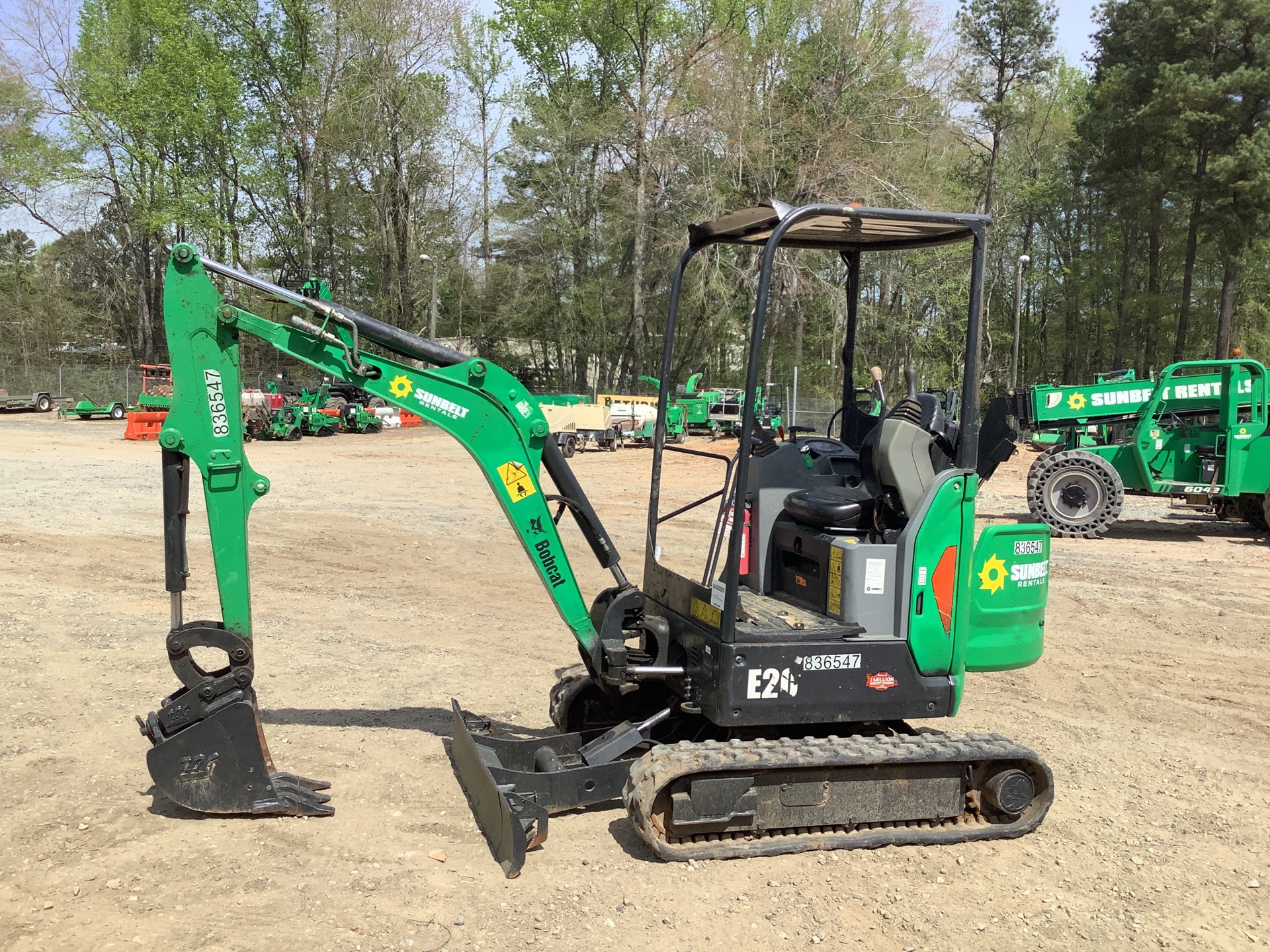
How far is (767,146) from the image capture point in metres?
33.5

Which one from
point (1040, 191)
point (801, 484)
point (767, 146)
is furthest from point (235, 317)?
point (1040, 191)

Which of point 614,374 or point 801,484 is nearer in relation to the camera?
point 801,484

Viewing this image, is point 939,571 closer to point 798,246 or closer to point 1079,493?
point 798,246

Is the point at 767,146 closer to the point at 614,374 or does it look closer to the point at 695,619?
the point at 614,374

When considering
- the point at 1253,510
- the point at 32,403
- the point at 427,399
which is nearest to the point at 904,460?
the point at 427,399

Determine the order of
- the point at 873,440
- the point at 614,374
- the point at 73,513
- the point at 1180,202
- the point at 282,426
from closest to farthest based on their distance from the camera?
the point at 873,440 → the point at 73,513 → the point at 282,426 → the point at 1180,202 → the point at 614,374

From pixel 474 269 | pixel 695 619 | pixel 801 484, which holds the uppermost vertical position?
pixel 474 269

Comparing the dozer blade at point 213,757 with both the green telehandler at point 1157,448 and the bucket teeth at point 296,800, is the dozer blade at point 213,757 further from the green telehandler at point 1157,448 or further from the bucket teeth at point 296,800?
the green telehandler at point 1157,448

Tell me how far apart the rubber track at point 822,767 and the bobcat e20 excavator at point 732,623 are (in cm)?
1

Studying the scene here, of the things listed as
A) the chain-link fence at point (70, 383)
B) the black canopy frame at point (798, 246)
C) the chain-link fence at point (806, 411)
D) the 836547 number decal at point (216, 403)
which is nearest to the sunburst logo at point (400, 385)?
the 836547 number decal at point (216, 403)

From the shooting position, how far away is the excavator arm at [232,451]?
4535mm

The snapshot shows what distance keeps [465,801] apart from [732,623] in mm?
1735

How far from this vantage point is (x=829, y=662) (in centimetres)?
462

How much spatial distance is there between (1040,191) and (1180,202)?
11.1m
